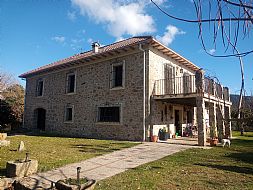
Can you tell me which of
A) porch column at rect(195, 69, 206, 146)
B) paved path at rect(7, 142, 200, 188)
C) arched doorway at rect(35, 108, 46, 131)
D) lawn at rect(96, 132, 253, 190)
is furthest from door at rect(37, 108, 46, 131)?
lawn at rect(96, 132, 253, 190)

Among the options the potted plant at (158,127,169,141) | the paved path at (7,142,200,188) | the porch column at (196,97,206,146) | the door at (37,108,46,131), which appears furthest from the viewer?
the door at (37,108,46,131)

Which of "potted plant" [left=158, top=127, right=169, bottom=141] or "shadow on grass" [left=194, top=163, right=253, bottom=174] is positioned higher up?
"potted plant" [left=158, top=127, right=169, bottom=141]

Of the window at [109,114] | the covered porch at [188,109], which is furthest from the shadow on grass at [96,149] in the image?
the window at [109,114]

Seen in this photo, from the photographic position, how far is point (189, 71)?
17.7 meters

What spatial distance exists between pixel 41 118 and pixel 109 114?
29.8 feet

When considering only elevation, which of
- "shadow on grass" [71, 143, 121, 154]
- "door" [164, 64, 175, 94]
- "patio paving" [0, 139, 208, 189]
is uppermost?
"door" [164, 64, 175, 94]

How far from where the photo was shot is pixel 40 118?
1983 centimetres

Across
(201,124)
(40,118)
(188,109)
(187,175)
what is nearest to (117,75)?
(201,124)

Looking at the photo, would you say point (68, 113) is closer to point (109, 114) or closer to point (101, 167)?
point (109, 114)

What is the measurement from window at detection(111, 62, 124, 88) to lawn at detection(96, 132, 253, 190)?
739 centimetres

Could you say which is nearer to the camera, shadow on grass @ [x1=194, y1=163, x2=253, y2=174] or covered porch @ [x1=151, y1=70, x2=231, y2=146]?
shadow on grass @ [x1=194, y1=163, x2=253, y2=174]

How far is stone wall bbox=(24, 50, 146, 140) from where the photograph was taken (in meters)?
12.5

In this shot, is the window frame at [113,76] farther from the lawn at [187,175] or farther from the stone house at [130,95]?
the lawn at [187,175]

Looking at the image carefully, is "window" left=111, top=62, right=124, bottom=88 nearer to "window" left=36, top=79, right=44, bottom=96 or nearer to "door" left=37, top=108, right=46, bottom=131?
"window" left=36, top=79, right=44, bottom=96
